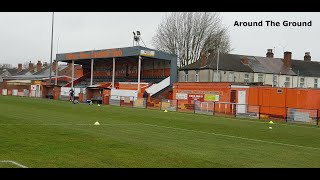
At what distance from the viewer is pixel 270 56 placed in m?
70.5

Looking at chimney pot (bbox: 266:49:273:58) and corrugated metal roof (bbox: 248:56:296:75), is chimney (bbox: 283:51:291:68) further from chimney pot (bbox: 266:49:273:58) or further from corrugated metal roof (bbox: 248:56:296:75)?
chimney pot (bbox: 266:49:273:58)

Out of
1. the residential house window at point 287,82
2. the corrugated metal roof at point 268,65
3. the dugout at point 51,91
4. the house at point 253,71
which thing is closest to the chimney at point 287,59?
the house at point 253,71

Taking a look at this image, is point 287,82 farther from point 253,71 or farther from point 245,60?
point 245,60

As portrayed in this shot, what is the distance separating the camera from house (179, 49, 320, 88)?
197 feet

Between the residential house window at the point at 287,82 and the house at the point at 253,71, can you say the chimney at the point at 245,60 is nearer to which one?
the house at the point at 253,71

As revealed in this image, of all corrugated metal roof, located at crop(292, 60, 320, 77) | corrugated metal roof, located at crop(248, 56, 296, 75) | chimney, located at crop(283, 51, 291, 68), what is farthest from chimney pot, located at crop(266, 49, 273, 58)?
chimney, located at crop(283, 51, 291, 68)

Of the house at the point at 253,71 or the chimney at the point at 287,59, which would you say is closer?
the house at the point at 253,71

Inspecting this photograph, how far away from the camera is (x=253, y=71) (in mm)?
61188

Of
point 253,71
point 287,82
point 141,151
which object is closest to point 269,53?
point 287,82

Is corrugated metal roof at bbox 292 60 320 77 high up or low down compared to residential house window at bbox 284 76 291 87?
up

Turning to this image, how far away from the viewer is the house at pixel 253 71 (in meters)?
60.0

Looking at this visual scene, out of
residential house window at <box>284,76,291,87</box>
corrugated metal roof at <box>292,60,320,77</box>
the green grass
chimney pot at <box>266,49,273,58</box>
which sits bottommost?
the green grass
